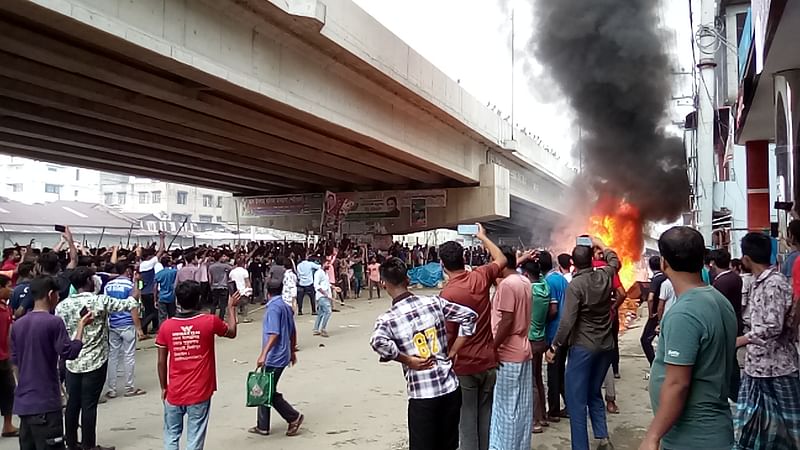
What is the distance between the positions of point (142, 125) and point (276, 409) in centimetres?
1126

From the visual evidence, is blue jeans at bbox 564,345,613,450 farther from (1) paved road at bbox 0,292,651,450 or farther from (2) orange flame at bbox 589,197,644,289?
(2) orange flame at bbox 589,197,644,289

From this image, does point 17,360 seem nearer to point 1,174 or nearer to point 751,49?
point 751,49

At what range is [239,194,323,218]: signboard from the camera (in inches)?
1156

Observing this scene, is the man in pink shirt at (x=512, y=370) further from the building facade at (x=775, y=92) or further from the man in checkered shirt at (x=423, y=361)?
the building facade at (x=775, y=92)

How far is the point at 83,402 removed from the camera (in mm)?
5320

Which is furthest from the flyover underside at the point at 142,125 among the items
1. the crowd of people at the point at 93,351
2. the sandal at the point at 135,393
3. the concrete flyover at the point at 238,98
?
the sandal at the point at 135,393

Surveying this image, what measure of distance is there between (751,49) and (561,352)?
5072mm

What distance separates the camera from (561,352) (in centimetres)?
644

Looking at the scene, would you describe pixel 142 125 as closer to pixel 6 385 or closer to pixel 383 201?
pixel 6 385

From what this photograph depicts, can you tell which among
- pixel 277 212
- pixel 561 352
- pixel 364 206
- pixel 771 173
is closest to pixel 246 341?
pixel 561 352

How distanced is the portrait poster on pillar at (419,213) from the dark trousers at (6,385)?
21684mm

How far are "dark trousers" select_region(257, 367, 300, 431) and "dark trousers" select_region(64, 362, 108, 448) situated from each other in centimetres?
148

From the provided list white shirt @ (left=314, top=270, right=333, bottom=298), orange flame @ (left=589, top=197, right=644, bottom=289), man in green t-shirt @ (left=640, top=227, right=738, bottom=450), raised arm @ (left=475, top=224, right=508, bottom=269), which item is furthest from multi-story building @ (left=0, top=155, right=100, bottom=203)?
man in green t-shirt @ (left=640, top=227, right=738, bottom=450)

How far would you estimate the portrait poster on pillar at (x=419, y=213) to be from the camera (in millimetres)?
27172
